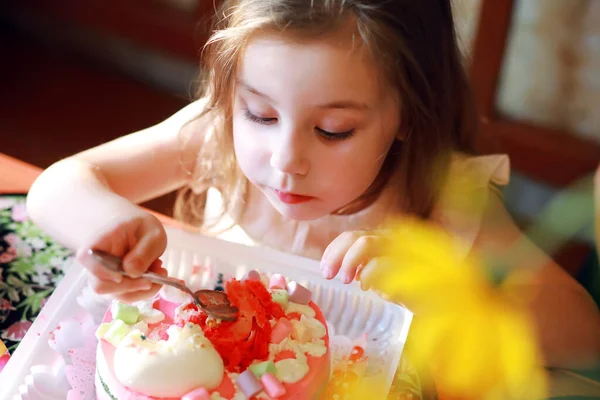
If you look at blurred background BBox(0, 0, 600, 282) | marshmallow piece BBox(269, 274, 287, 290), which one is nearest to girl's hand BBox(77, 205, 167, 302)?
marshmallow piece BBox(269, 274, 287, 290)

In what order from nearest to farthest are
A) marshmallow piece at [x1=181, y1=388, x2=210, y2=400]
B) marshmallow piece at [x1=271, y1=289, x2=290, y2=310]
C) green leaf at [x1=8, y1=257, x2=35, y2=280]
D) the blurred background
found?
marshmallow piece at [x1=181, y1=388, x2=210, y2=400] → marshmallow piece at [x1=271, y1=289, x2=290, y2=310] → green leaf at [x1=8, y1=257, x2=35, y2=280] → the blurred background

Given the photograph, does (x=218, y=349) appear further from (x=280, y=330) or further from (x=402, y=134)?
(x=402, y=134)

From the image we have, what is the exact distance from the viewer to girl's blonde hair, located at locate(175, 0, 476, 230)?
678 mm

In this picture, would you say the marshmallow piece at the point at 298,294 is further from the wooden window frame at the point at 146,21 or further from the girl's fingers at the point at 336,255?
the wooden window frame at the point at 146,21

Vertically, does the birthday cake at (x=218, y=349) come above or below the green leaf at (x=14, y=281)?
above

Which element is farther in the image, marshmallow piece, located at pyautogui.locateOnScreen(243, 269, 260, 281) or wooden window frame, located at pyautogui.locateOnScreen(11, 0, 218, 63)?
wooden window frame, located at pyautogui.locateOnScreen(11, 0, 218, 63)

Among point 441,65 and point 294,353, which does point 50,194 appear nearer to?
point 294,353

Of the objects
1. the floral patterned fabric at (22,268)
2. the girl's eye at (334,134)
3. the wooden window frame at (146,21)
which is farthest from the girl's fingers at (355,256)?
the wooden window frame at (146,21)

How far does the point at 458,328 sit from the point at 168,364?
1.05 feet

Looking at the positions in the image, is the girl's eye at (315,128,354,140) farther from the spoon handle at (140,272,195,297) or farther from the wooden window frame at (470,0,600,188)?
the wooden window frame at (470,0,600,188)

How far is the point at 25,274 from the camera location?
81 centimetres

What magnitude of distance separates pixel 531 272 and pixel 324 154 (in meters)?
0.35

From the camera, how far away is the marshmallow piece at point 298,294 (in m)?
0.72

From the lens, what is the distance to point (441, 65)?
0.76 metres
